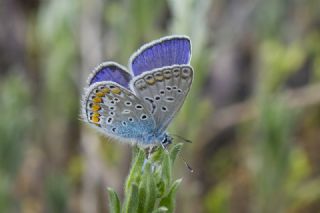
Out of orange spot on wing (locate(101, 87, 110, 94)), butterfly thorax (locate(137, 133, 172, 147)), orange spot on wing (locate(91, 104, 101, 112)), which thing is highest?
orange spot on wing (locate(101, 87, 110, 94))

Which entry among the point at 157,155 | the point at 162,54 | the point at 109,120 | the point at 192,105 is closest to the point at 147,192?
the point at 157,155

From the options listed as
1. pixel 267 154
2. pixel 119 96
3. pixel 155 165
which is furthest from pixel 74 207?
pixel 155 165

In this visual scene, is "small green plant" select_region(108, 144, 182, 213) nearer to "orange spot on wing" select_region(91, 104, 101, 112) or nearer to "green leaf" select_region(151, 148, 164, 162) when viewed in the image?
"green leaf" select_region(151, 148, 164, 162)

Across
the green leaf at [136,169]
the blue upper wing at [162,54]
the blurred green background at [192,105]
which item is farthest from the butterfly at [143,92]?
the blurred green background at [192,105]

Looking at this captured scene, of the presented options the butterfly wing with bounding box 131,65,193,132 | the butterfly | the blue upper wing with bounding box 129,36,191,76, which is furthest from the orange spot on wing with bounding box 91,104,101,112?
the blue upper wing with bounding box 129,36,191,76

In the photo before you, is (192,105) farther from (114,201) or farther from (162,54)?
(114,201)

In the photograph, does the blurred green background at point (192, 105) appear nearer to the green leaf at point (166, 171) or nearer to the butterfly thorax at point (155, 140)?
the butterfly thorax at point (155, 140)
